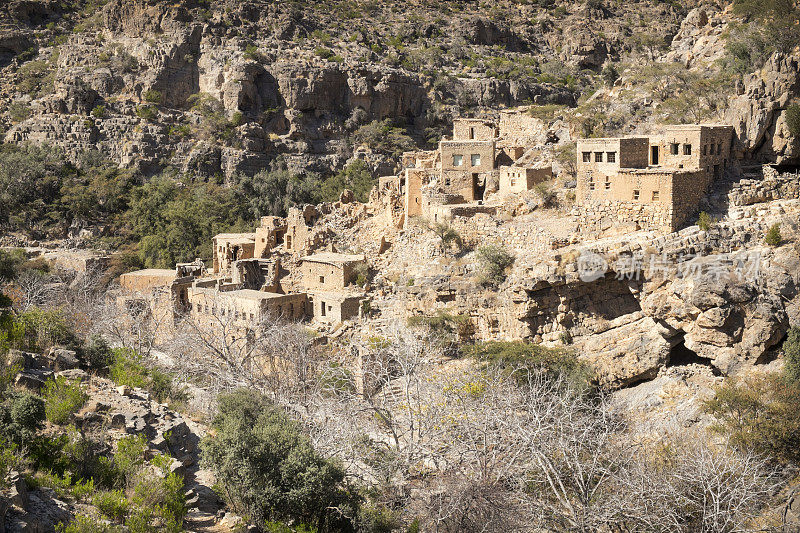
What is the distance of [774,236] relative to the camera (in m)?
23.2

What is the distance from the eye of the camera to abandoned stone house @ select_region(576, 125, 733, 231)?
24750 millimetres

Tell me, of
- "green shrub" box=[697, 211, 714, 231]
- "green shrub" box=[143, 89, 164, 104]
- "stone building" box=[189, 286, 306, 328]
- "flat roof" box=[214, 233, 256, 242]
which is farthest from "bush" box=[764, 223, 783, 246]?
"green shrub" box=[143, 89, 164, 104]

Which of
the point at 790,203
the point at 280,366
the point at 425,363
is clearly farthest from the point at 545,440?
the point at 790,203

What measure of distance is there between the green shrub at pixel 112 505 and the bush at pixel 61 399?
105 inches

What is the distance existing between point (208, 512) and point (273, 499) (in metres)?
1.27

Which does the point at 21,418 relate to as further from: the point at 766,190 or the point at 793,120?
the point at 793,120

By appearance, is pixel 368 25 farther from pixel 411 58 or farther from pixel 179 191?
pixel 179 191

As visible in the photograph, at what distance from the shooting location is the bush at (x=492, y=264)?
84.9ft

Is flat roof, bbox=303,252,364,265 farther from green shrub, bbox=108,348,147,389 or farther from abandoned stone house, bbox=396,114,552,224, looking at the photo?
green shrub, bbox=108,348,147,389

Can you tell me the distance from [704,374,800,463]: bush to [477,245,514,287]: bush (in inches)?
308

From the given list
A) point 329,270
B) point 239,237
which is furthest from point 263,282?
point 239,237

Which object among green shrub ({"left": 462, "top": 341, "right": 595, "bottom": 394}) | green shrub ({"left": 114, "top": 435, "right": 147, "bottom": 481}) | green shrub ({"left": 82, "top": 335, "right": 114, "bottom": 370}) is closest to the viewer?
green shrub ({"left": 114, "top": 435, "right": 147, "bottom": 481})

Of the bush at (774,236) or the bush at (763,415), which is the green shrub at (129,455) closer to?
the bush at (763,415)

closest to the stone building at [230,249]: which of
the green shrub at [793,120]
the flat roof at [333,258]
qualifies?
the flat roof at [333,258]
